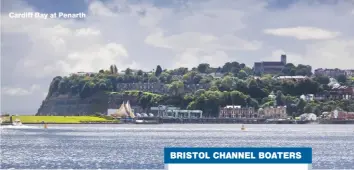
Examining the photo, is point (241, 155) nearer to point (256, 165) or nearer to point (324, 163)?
point (256, 165)

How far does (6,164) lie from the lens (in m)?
57.7

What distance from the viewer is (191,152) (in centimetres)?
2162

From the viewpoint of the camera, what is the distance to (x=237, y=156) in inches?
861

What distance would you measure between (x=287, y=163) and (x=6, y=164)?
127 ft

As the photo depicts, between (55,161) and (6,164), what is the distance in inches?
164

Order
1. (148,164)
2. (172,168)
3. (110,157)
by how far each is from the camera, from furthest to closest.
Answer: (110,157) < (148,164) < (172,168)

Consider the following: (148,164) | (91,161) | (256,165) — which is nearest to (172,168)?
(256,165)

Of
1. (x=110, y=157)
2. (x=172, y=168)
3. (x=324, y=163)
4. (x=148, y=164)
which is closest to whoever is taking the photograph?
(x=172, y=168)

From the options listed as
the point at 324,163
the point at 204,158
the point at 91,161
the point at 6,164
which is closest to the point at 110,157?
the point at 91,161

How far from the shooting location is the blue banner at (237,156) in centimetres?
2150

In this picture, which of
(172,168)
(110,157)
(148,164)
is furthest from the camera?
(110,157)

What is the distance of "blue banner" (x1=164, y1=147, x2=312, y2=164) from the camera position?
2150 cm

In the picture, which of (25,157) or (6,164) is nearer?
(6,164)

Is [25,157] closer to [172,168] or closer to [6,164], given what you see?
[6,164]
